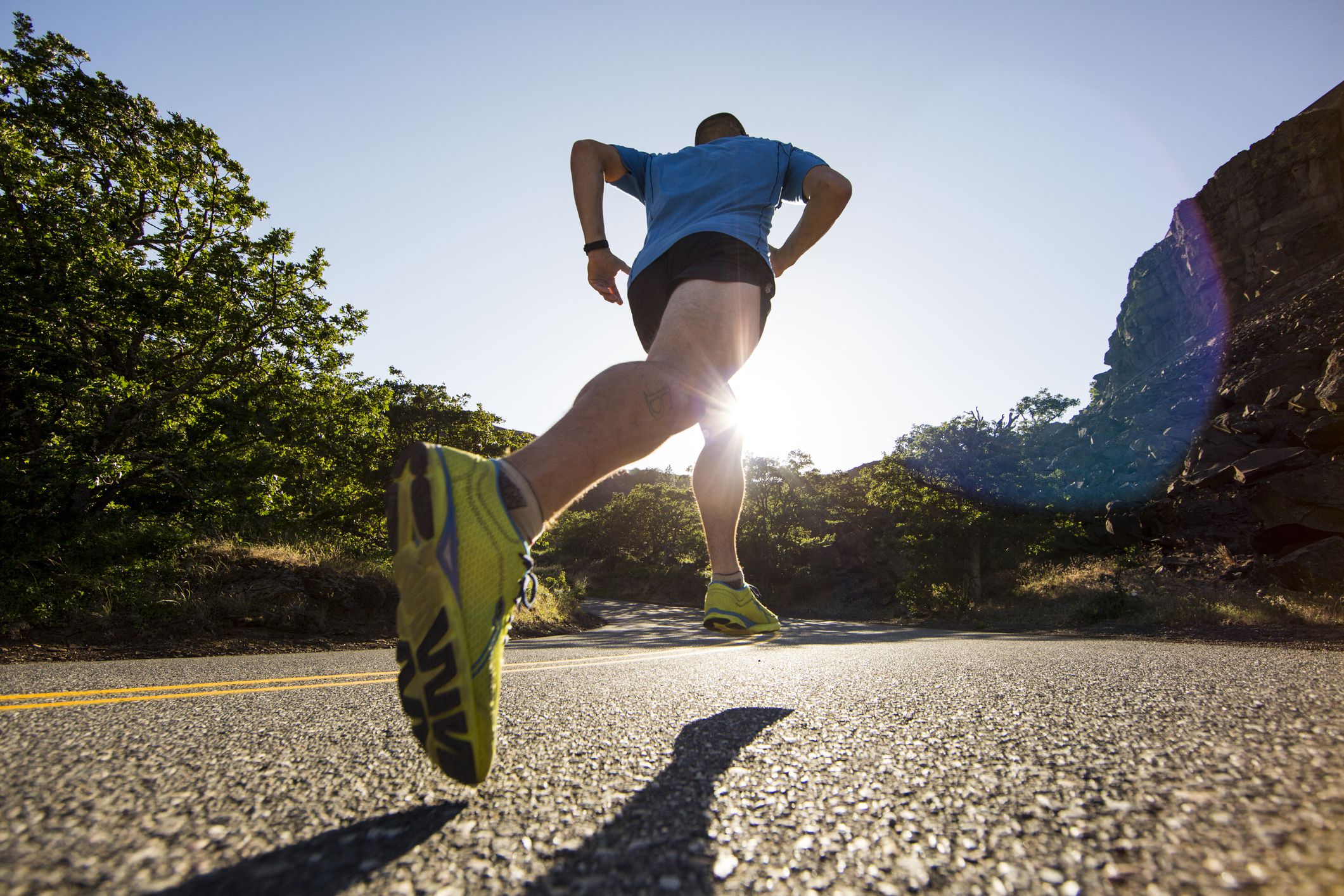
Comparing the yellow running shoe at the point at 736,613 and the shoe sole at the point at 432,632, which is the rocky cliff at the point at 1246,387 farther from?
the shoe sole at the point at 432,632

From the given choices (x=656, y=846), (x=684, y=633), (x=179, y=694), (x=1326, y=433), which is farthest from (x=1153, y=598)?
(x=179, y=694)

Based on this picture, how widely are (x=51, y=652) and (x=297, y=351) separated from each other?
880 centimetres

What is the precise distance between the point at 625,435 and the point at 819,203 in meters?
1.34

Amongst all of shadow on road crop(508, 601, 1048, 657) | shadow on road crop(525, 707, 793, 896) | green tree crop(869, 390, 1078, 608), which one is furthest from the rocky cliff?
shadow on road crop(525, 707, 793, 896)

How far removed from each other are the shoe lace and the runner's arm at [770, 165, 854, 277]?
135 cm

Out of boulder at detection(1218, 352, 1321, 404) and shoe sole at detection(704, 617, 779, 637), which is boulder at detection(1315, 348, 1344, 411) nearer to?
boulder at detection(1218, 352, 1321, 404)

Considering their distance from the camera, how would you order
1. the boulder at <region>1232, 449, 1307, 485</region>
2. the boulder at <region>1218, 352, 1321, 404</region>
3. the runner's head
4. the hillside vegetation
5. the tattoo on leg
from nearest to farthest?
1. the tattoo on leg
2. the runner's head
3. the hillside vegetation
4. the boulder at <region>1232, 449, 1307, 485</region>
5. the boulder at <region>1218, 352, 1321, 404</region>

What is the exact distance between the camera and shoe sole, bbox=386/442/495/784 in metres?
0.80

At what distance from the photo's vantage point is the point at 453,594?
0.90 m

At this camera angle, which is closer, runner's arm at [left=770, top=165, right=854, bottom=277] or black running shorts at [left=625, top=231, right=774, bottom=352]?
black running shorts at [left=625, top=231, right=774, bottom=352]

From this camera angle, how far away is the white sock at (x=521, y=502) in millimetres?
1029

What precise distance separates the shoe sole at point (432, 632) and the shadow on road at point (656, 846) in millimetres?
241

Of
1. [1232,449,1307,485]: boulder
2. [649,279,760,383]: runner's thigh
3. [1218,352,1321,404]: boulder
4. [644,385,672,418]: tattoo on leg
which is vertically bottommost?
[644,385,672,418]: tattoo on leg

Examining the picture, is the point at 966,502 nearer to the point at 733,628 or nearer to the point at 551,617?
the point at 551,617
